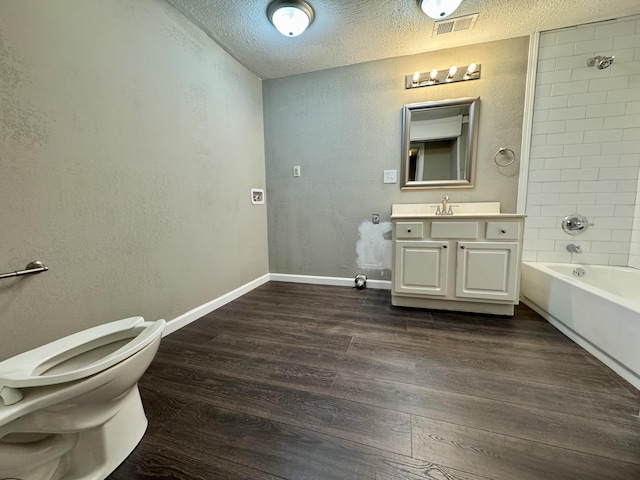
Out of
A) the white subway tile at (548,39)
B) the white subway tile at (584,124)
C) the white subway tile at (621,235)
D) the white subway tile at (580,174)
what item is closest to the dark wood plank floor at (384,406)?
the white subway tile at (621,235)

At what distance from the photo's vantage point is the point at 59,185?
1.16m

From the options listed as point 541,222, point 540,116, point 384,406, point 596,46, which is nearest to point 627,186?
point 541,222

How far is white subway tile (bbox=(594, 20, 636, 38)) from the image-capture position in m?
1.85

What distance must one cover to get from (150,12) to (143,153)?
0.87 metres

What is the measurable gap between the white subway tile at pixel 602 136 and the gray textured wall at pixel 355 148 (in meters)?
0.46

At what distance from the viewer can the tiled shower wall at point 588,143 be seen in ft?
6.23

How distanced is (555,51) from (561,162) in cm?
87

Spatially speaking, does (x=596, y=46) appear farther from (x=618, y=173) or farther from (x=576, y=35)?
(x=618, y=173)

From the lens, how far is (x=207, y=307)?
2.07 meters

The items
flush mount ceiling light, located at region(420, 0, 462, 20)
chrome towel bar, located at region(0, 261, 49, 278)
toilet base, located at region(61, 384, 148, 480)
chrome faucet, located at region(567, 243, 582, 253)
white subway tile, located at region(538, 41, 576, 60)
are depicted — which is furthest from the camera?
chrome faucet, located at region(567, 243, 582, 253)

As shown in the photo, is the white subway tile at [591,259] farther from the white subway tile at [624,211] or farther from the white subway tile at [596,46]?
the white subway tile at [596,46]

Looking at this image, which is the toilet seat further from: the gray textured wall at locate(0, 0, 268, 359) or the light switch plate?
the light switch plate

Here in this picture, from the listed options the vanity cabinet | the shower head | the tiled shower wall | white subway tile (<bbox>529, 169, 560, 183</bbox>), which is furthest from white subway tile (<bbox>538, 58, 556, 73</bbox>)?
the vanity cabinet

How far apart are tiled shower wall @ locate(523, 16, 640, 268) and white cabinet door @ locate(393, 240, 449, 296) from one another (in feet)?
3.14
